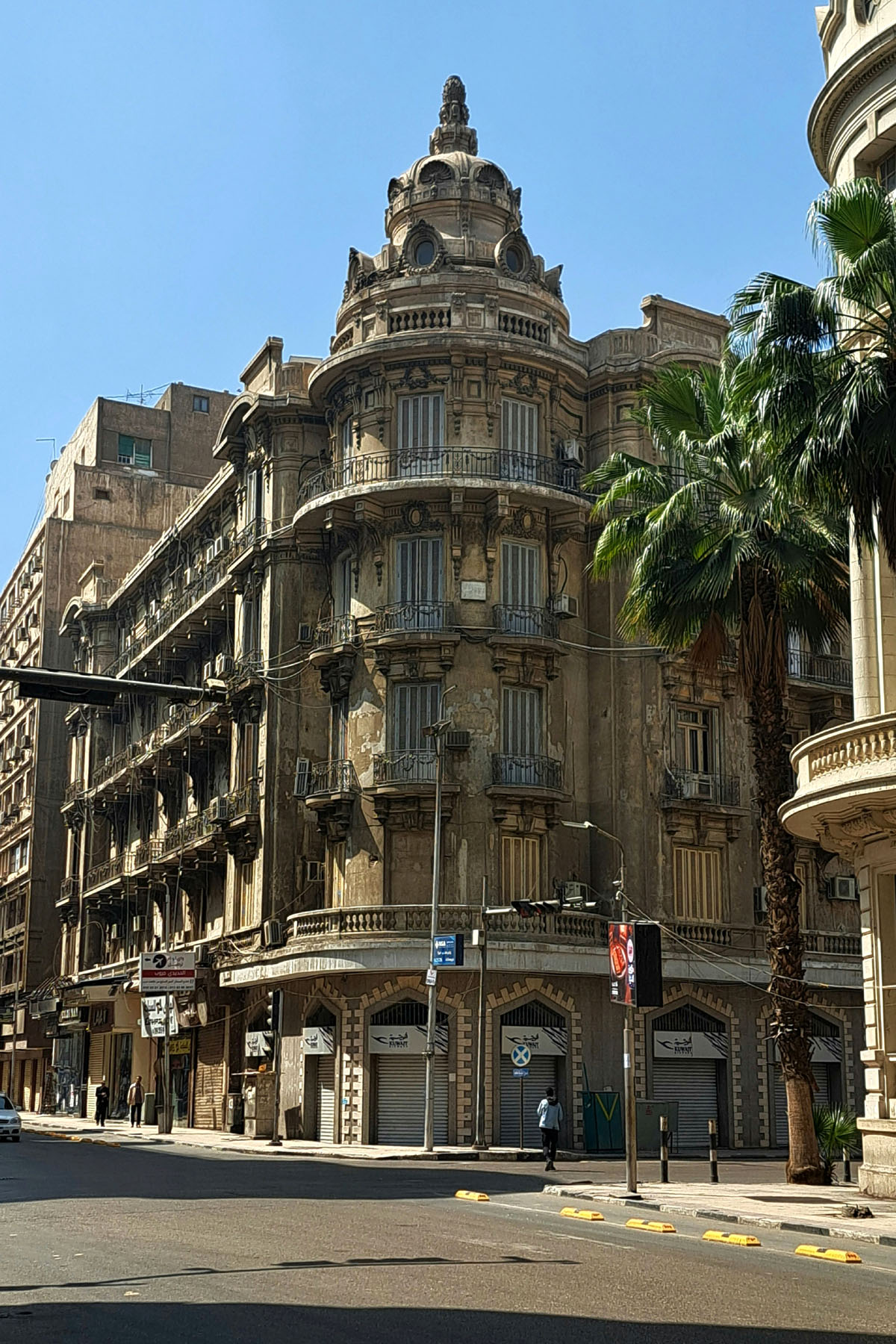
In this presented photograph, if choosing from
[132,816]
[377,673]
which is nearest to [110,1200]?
[377,673]

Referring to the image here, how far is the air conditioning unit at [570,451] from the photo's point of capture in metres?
46.7

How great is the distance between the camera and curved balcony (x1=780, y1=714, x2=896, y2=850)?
74.1 feet

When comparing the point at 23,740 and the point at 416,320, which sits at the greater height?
the point at 416,320

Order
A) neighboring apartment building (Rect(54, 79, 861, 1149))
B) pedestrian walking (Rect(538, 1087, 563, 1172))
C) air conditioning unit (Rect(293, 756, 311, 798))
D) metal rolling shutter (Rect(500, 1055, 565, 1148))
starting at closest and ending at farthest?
1. pedestrian walking (Rect(538, 1087, 563, 1172))
2. metal rolling shutter (Rect(500, 1055, 565, 1148))
3. neighboring apartment building (Rect(54, 79, 861, 1149))
4. air conditioning unit (Rect(293, 756, 311, 798))

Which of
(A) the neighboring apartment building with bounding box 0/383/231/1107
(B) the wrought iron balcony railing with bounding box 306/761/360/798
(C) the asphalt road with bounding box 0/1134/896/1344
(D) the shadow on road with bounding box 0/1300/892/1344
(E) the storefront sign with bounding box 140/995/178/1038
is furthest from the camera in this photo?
(A) the neighboring apartment building with bounding box 0/383/231/1107

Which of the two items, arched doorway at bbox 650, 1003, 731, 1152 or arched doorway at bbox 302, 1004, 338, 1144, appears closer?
arched doorway at bbox 302, 1004, 338, 1144

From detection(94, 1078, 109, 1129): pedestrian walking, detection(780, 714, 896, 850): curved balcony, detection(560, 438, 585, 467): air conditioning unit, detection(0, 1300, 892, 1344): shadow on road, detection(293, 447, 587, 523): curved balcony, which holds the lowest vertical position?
detection(94, 1078, 109, 1129): pedestrian walking

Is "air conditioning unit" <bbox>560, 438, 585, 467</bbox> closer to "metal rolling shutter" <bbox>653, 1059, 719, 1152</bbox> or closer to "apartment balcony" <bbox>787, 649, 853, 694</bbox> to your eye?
"apartment balcony" <bbox>787, 649, 853, 694</bbox>

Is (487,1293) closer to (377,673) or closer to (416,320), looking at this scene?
(377,673)

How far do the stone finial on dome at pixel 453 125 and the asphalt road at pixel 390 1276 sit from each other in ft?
124

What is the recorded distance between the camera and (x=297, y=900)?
46812 mm

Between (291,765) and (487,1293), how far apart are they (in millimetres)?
35526

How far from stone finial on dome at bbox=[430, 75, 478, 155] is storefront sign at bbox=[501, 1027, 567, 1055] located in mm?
27722

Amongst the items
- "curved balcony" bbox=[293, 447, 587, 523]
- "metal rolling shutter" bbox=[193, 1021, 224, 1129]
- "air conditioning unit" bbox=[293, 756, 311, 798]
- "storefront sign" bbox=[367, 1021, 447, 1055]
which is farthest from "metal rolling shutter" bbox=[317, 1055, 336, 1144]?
"curved balcony" bbox=[293, 447, 587, 523]
